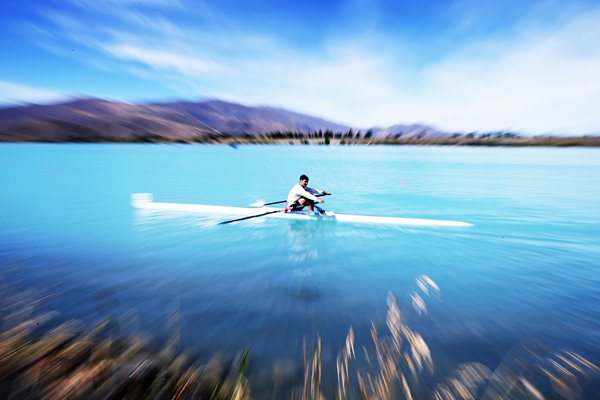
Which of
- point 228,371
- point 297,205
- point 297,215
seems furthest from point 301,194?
point 228,371

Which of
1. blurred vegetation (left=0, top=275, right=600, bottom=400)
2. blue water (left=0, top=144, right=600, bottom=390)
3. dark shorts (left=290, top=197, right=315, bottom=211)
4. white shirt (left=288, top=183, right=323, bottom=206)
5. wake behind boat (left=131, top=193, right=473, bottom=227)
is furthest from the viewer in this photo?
dark shorts (left=290, top=197, right=315, bottom=211)

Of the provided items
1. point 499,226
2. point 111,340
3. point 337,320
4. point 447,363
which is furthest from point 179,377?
point 499,226

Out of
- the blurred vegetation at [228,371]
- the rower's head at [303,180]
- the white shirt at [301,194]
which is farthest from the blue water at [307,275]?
the rower's head at [303,180]

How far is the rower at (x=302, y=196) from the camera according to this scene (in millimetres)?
10469

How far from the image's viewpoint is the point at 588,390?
3.08 m

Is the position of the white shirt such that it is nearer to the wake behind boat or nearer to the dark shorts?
the dark shorts

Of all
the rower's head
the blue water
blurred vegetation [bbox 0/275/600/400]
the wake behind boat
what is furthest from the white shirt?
blurred vegetation [bbox 0/275/600/400]

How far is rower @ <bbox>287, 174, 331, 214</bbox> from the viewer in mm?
10469

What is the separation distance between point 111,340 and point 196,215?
319 inches

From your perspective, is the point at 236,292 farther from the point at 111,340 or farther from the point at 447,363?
the point at 447,363

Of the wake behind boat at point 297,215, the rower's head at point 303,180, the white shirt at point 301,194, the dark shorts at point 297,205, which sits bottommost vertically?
the wake behind boat at point 297,215

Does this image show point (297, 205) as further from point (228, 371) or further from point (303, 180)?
point (228, 371)

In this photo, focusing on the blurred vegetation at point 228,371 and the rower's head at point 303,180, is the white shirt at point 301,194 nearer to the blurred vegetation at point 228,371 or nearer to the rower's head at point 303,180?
the rower's head at point 303,180

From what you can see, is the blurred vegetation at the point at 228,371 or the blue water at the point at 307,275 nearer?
the blurred vegetation at the point at 228,371
